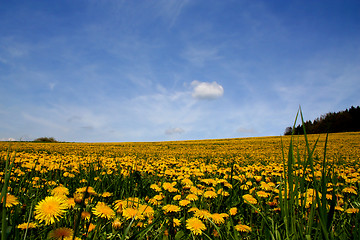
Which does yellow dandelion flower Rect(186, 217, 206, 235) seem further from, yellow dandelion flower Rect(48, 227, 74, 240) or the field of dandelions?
yellow dandelion flower Rect(48, 227, 74, 240)

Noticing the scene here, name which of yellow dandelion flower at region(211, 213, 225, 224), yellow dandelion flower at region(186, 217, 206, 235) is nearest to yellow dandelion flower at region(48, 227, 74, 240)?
yellow dandelion flower at region(186, 217, 206, 235)

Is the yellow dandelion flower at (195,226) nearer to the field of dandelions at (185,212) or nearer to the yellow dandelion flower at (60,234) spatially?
the field of dandelions at (185,212)

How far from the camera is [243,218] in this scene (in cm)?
214

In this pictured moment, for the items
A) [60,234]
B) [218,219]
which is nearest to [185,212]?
[218,219]

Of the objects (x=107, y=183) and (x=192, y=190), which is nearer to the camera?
(x=192, y=190)

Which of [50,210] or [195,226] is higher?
[50,210]

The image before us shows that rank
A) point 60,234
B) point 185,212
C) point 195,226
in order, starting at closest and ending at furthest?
point 60,234
point 195,226
point 185,212

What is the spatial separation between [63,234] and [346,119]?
86161mm

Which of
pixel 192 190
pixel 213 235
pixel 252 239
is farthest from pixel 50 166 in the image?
pixel 252 239

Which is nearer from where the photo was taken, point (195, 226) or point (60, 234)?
point (60, 234)

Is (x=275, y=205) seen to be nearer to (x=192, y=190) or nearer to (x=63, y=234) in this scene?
(x=192, y=190)

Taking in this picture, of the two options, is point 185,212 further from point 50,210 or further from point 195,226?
point 50,210

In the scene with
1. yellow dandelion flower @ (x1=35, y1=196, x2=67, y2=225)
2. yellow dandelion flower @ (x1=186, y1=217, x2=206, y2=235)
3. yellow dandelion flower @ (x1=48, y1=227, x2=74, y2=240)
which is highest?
yellow dandelion flower @ (x1=35, y1=196, x2=67, y2=225)

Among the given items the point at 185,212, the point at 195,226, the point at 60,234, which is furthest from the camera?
the point at 185,212
